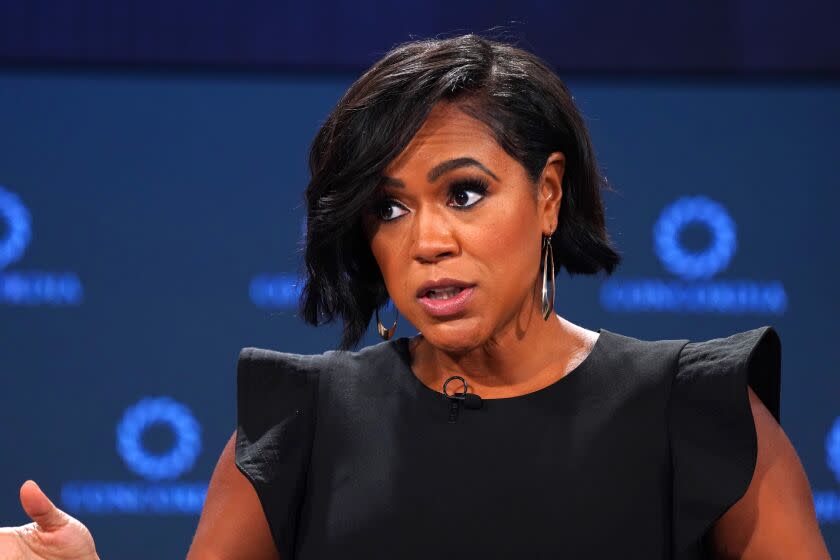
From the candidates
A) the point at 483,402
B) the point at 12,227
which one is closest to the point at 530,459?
the point at 483,402

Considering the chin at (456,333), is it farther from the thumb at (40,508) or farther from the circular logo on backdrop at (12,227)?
the circular logo on backdrop at (12,227)

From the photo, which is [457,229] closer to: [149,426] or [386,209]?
[386,209]

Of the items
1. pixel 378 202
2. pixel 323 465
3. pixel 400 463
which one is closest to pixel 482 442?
pixel 400 463

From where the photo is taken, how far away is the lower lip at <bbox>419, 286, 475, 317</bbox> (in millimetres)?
1353

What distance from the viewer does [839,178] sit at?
279 cm

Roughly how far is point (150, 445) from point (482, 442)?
156 cm

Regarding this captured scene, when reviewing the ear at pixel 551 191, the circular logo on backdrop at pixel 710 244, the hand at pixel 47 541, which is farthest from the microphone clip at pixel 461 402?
the circular logo on backdrop at pixel 710 244

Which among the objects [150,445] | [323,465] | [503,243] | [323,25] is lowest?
[150,445]

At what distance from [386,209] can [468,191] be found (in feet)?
0.37

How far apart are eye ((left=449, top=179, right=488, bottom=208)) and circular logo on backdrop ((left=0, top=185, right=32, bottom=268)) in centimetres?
171

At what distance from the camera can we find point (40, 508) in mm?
1304

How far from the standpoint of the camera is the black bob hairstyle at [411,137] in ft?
4.53

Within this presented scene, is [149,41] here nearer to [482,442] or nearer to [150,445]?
[150,445]

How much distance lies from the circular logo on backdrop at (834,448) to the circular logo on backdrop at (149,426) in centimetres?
151
